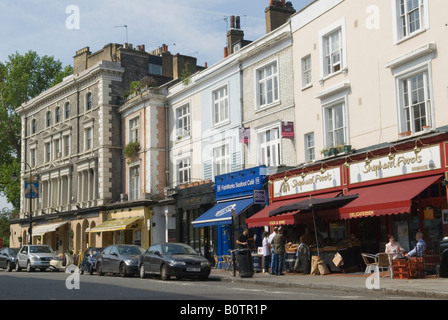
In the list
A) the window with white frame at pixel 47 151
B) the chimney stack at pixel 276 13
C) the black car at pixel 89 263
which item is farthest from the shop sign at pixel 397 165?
the window with white frame at pixel 47 151

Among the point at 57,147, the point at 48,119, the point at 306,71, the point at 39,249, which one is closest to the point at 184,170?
the point at 39,249

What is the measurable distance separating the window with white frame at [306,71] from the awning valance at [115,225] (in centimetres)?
1699

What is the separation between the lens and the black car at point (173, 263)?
22.2 metres

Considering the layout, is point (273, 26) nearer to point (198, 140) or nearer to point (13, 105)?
point (198, 140)

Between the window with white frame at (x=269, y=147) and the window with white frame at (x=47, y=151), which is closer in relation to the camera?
the window with white frame at (x=269, y=147)

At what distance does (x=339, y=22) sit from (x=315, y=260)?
9451 mm

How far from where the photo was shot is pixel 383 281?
17828 millimetres

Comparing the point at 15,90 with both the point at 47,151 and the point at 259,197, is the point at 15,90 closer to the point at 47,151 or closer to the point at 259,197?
the point at 47,151

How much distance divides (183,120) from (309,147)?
1285 cm

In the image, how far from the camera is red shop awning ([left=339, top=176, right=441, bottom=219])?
1869 centimetres

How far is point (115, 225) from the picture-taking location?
40656 mm

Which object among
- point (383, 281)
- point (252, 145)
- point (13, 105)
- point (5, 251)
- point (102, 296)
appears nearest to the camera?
point (102, 296)

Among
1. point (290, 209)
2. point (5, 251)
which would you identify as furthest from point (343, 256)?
point (5, 251)

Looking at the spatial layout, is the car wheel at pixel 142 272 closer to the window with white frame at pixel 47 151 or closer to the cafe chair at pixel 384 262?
the cafe chair at pixel 384 262
